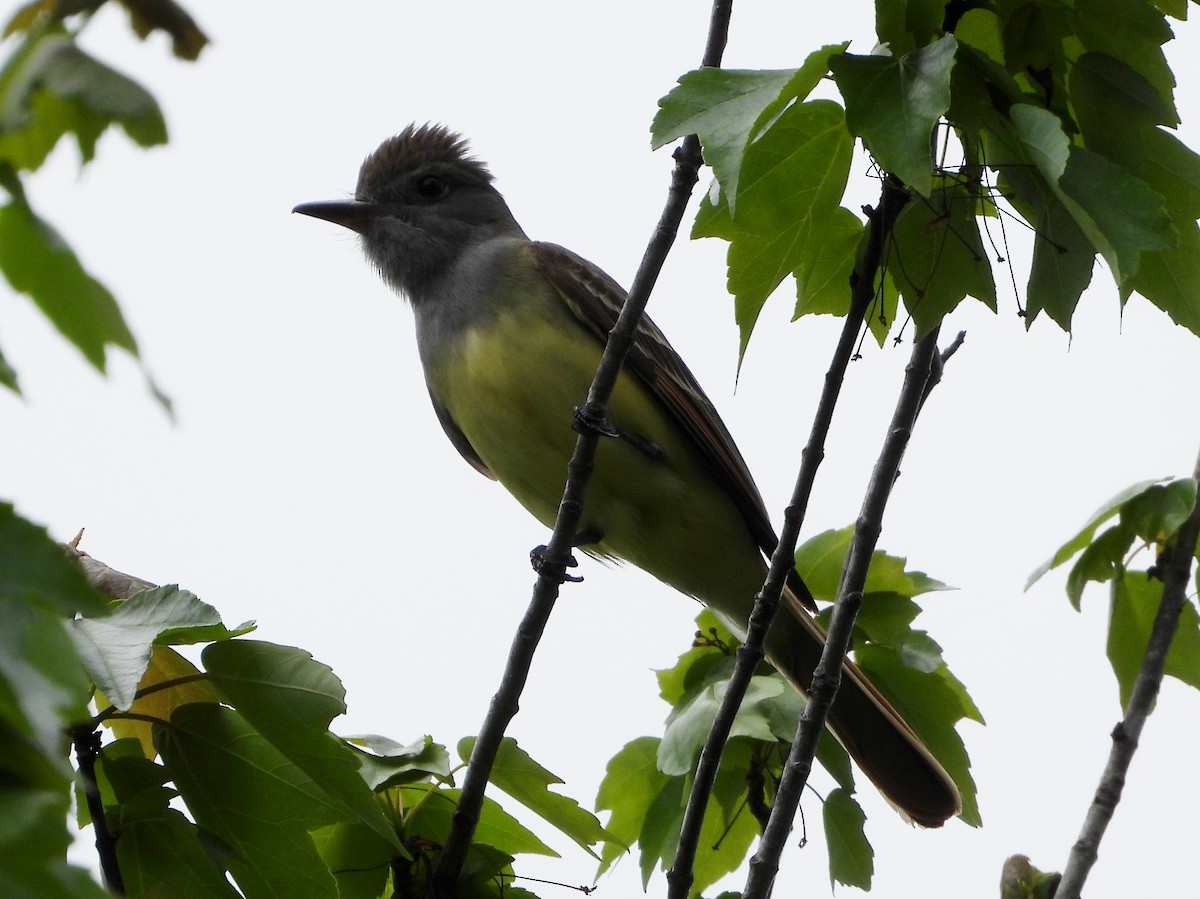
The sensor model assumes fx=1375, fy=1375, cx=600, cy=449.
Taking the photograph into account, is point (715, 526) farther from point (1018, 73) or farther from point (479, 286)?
point (1018, 73)

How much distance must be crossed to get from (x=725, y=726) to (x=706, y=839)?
2.83 ft

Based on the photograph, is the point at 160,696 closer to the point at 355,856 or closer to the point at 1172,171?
the point at 355,856

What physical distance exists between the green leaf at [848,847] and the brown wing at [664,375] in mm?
1335

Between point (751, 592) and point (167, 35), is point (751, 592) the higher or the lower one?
the higher one

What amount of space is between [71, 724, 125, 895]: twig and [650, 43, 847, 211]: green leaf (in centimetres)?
154

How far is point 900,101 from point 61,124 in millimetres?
1567

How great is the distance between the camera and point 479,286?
5430 mm

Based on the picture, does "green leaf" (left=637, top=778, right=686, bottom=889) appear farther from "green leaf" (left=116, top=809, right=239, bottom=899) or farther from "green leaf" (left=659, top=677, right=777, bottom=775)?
"green leaf" (left=116, top=809, right=239, bottom=899)

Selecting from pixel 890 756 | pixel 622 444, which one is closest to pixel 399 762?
pixel 622 444

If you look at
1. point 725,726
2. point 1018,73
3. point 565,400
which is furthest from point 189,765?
point 565,400

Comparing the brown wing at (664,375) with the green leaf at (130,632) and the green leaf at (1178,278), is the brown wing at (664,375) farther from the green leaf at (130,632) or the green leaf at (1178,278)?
the green leaf at (130,632)

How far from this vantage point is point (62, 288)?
3.98 feet

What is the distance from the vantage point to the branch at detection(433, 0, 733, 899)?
299 centimetres

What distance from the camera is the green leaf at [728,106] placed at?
7.51 feet
